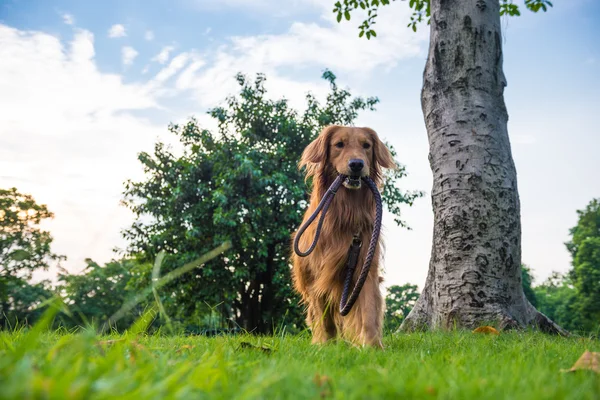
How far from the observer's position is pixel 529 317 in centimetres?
552

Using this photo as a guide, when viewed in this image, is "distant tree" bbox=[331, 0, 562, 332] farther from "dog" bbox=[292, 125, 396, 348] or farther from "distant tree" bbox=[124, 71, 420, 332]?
"distant tree" bbox=[124, 71, 420, 332]

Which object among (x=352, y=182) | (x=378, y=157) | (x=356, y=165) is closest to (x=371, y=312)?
(x=352, y=182)

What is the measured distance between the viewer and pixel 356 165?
3.98 metres

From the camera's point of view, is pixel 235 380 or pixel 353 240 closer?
pixel 235 380

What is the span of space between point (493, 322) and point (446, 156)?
2.03m

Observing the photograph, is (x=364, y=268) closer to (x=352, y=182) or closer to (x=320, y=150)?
(x=352, y=182)

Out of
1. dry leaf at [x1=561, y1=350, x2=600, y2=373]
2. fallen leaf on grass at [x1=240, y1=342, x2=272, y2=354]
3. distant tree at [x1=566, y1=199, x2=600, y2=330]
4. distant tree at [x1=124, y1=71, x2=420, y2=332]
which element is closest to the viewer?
dry leaf at [x1=561, y1=350, x2=600, y2=373]

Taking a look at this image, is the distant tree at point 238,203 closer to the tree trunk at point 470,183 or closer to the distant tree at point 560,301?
the tree trunk at point 470,183

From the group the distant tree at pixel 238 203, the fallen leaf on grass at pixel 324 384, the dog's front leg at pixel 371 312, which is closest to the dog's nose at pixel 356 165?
the dog's front leg at pixel 371 312

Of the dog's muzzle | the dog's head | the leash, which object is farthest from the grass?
the dog's head

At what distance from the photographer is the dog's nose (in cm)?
398

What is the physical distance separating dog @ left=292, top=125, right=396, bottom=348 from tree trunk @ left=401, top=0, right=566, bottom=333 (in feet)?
5.42

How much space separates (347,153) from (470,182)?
7.29ft

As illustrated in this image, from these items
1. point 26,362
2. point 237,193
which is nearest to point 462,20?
point 26,362
